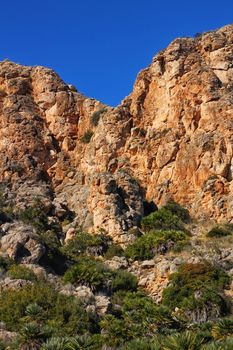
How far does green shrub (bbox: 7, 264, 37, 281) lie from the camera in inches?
1497

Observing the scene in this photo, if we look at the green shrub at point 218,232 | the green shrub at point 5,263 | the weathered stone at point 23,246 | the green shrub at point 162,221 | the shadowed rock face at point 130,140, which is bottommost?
the green shrub at point 5,263

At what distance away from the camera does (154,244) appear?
45406mm

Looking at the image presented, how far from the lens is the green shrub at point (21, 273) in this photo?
38031 mm

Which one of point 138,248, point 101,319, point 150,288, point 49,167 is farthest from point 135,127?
point 101,319

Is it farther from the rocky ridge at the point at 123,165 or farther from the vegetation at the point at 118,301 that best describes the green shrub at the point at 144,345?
the rocky ridge at the point at 123,165

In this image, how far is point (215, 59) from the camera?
60.5 m

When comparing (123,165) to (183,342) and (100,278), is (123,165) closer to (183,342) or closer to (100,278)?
(100,278)

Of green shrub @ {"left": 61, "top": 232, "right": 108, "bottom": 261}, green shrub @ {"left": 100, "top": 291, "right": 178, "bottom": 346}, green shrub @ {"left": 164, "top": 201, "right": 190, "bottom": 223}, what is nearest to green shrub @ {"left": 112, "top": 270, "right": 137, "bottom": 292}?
green shrub @ {"left": 100, "top": 291, "right": 178, "bottom": 346}

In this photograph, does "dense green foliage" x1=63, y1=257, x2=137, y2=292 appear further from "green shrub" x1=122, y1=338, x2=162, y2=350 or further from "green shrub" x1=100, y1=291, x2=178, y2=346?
"green shrub" x1=122, y1=338, x2=162, y2=350

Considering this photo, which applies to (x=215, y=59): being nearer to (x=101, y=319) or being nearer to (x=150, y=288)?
(x=150, y=288)

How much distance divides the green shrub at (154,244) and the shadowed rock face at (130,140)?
2.62 metres

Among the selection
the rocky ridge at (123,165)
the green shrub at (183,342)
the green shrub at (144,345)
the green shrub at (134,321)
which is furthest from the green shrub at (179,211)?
the green shrub at (144,345)

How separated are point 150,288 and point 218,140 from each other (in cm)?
1797

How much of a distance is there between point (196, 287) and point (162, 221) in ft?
39.8
